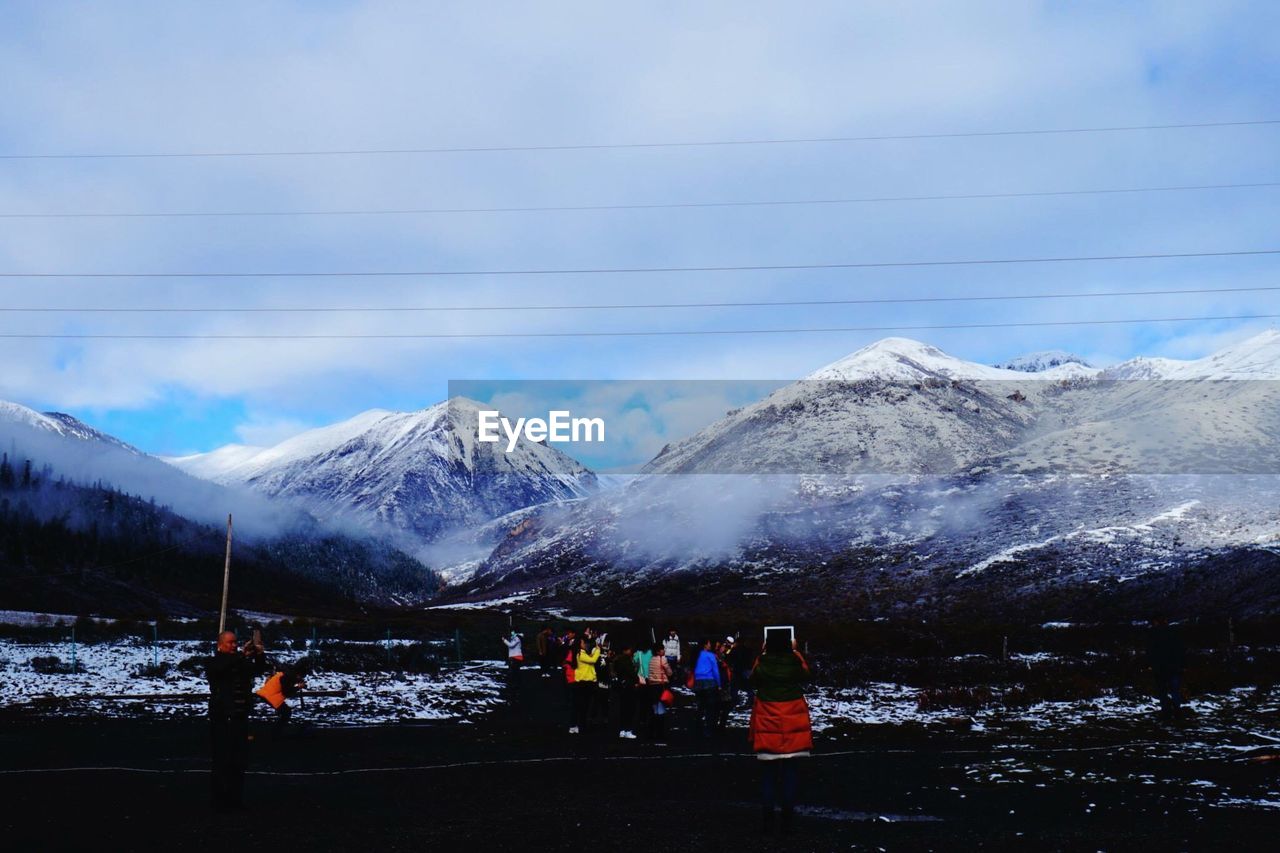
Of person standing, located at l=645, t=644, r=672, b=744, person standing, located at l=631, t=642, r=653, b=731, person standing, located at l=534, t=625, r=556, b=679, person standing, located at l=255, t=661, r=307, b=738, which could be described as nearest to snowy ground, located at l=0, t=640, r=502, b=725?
person standing, located at l=534, t=625, r=556, b=679

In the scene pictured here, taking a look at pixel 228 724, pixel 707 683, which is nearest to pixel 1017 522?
pixel 707 683

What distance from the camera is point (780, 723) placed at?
12.1 m

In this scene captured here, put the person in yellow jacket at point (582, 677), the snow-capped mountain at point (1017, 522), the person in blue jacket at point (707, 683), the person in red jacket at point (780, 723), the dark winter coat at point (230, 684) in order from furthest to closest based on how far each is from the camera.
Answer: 1. the snow-capped mountain at point (1017, 522)
2. the person in yellow jacket at point (582, 677)
3. the person in blue jacket at point (707, 683)
4. the dark winter coat at point (230, 684)
5. the person in red jacket at point (780, 723)

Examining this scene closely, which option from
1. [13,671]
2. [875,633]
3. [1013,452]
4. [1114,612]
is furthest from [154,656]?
[1013,452]

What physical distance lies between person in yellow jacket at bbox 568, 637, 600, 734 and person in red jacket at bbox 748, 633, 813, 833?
37.1 feet

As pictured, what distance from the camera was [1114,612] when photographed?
94.3 metres

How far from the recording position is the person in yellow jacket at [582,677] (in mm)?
23594

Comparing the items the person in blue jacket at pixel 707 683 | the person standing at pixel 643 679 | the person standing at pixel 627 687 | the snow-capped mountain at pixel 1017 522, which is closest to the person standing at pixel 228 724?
the person standing at pixel 627 687

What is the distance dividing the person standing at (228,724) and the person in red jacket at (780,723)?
638cm

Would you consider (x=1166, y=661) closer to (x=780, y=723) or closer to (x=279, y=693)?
(x=780, y=723)

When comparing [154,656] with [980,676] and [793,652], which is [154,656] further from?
[793,652]

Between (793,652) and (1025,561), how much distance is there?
11741 cm

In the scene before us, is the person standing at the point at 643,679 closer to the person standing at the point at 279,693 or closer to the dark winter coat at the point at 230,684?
the person standing at the point at 279,693

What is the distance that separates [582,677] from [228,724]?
10818mm
